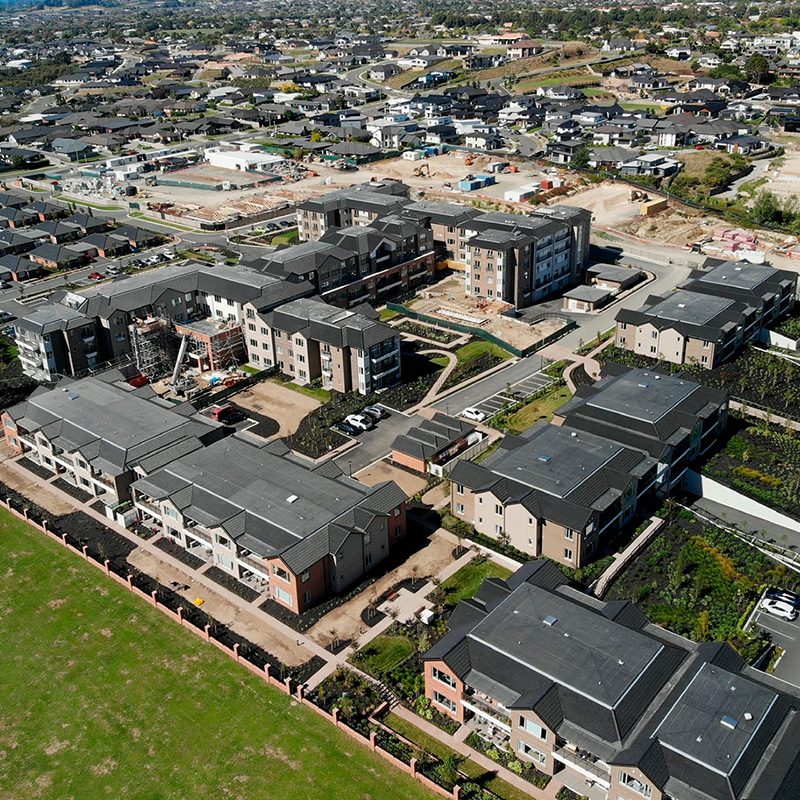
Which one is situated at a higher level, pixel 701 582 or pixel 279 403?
pixel 701 582

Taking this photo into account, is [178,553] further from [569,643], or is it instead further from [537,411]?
[537,411]

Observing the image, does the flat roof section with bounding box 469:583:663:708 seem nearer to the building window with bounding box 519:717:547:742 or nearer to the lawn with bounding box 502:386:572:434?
the building window with bounding box 519:717:547:742

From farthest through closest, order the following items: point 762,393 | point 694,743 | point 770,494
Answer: point 762,393
point 770,494
point 694,743

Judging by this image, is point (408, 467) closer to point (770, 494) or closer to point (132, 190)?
point (770, 494)

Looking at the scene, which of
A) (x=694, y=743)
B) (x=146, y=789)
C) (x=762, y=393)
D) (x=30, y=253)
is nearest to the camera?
(x=694, y=743)

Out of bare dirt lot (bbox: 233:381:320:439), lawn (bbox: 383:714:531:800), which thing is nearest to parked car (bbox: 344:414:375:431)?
bare dirt lot (bbox: 233:381:320:439)

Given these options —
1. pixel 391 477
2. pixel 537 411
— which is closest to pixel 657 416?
pixel 537 411

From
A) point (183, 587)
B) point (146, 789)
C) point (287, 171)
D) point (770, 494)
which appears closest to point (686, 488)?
point (770, 494)
